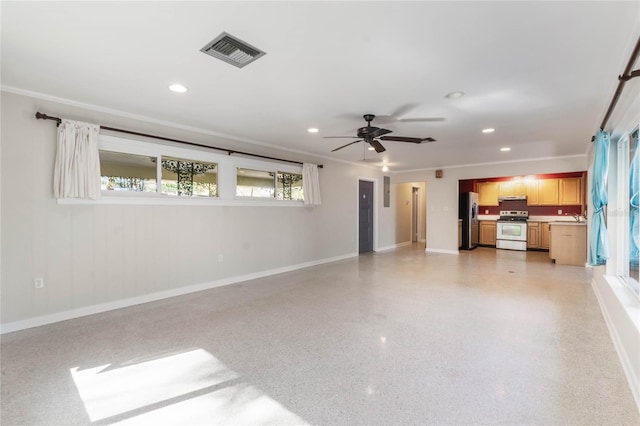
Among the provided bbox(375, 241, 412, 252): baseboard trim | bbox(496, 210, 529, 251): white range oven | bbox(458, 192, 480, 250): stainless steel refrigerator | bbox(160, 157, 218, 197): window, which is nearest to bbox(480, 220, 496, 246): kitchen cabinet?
bbox(496, 210, 529, 251): white range oven

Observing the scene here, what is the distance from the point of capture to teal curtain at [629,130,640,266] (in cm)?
259

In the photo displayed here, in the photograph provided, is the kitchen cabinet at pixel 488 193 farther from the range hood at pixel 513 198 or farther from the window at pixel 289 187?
the window at pixel 289 187

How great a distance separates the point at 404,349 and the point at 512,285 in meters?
3.16

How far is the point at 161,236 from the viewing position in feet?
13.4

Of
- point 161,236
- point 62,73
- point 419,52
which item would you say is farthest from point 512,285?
point 62,73

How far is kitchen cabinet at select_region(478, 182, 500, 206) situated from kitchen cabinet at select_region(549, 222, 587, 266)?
9.74ft

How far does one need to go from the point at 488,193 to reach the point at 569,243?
3.43m

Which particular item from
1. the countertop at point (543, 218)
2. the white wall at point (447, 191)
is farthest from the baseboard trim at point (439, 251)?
the countertop at point (543, 218)

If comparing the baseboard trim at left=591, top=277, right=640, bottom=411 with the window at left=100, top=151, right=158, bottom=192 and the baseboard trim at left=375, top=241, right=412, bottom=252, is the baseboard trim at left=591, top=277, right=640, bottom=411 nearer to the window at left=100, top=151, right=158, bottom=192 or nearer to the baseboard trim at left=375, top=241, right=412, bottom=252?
the window at left=100, top=151, right=158, bottom=192

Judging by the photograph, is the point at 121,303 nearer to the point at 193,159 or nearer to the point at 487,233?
the point at 193,159

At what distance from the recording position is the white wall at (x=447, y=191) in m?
7.24

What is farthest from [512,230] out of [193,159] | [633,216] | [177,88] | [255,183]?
[177,88]

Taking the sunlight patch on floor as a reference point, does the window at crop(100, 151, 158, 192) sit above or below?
above

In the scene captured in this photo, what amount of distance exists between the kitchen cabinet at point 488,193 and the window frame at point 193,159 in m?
6.91
